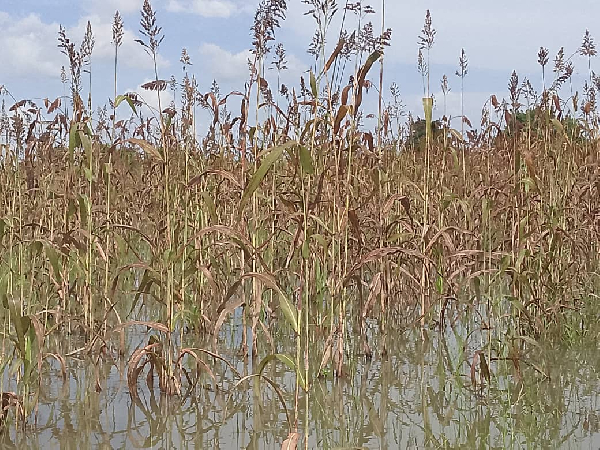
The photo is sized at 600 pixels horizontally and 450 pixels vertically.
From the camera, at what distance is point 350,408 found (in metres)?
2.18

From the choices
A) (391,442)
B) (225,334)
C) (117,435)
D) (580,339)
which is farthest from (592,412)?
(225,334)

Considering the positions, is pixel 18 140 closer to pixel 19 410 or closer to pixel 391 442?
pixel 19 410

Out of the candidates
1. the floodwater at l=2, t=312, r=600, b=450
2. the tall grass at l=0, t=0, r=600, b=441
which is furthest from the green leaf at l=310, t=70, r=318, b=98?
the floodwater at l=2, t=312, r=600, b=450

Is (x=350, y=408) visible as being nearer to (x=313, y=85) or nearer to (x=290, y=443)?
(x=290, y=443)

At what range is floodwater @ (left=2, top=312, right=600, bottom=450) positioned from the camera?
75.7 inches

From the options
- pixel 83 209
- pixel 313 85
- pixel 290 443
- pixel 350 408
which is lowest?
pixel 350 408

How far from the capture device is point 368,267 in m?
3.92

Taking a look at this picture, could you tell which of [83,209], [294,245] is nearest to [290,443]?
[294,245]

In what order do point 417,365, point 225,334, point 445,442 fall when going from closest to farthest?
point 445,442, point 417,365, point 225,334

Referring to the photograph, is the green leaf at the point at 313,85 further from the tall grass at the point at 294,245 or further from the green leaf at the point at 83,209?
the green leaf at the point at 83,209

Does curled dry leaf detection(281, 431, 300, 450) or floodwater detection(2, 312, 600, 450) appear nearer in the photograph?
curled dry leaf detection(281, 431, 300, 450)

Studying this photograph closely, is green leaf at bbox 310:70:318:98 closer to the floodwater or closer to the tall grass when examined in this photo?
the tall grass

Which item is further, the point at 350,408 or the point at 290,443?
the point at 350,408

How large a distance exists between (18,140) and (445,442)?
2.29 metres
